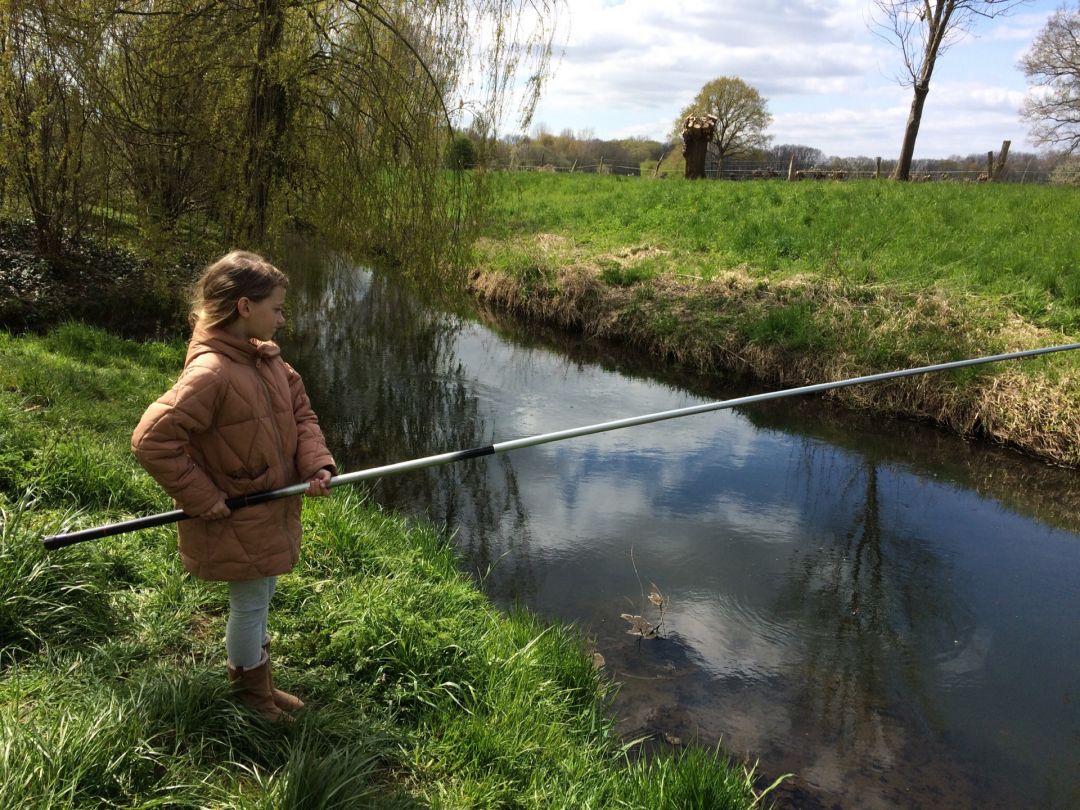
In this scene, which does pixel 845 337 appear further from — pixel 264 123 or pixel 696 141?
pixel 696 141

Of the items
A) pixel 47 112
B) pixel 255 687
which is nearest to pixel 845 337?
pixel 255 687

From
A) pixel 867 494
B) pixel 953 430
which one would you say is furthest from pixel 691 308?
pixel 867 494

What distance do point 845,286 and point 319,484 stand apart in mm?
9262

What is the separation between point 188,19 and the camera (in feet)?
21.5

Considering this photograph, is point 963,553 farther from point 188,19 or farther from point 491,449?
point 188,19

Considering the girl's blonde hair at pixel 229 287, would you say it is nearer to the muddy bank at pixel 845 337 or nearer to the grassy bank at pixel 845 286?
the grassy bank at pixel 845 286

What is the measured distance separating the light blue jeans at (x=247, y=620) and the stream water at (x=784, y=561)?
76.4 inches

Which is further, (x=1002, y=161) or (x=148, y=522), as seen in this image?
(x=1002, y=161)

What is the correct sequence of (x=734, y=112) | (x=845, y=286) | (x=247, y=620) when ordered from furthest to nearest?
(x=734, y=112)
(x=845, y=286)
(x=247, y=620)

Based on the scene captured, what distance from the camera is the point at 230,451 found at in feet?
8.03

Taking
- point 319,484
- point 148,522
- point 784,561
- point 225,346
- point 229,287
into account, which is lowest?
point 784,561

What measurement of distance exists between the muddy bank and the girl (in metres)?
7.40

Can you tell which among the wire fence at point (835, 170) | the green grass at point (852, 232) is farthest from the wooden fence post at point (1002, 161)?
the green grass at point (852, 232)

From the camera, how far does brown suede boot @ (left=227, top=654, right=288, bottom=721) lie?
104 inches
